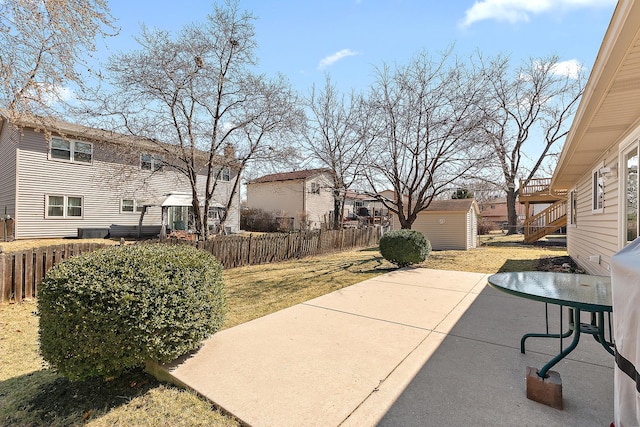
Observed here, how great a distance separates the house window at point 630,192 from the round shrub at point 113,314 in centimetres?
649

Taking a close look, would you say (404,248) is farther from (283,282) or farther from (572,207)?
(572,207)

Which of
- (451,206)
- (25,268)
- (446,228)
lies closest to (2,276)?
(25,268)

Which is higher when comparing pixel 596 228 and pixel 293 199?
pixel 293 199

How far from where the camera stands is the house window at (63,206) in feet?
50.1

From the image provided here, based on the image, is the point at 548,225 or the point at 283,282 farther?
the point at 548,225

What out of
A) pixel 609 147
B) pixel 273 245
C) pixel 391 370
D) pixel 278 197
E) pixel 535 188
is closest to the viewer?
pixel 391 370

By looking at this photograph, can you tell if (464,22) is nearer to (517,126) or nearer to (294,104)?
(294,104)

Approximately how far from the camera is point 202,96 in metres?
10.2

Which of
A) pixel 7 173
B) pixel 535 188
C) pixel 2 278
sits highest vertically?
pixel 7 173

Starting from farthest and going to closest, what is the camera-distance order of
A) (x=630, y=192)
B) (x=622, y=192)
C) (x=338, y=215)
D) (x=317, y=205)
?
(x=317, y=205), (x=338, y=215), (x=622, y=192), (x=630, y=192)

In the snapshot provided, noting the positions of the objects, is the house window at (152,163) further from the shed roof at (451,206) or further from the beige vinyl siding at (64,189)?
the shed roof at (451,206)

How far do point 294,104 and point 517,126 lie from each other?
73.3 feet

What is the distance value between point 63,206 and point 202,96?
11050 mm

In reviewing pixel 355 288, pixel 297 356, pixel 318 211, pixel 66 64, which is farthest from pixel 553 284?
pixel 318 211
